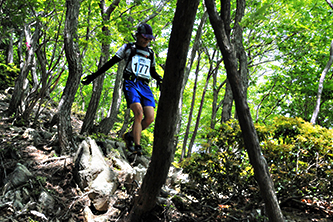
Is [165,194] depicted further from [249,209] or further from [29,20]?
[29,20]

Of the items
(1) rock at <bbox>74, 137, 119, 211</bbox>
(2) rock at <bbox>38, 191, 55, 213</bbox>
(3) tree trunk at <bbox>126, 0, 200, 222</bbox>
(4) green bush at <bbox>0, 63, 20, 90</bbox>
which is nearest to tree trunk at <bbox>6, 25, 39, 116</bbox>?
(1) rock at <bbox>74, 137, 119, 211</bbox>

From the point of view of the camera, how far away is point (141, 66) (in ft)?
11.5

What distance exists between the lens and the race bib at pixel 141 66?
3.43 meters

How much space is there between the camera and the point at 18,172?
13.5 feet

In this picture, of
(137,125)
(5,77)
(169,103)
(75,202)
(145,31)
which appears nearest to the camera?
(169,103)

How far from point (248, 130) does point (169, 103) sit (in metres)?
1.01

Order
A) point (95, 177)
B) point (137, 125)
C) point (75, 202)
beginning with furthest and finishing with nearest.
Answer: point (95, 177), point (75, 202), point (137, 125)

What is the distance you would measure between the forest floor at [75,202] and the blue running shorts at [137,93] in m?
1.85

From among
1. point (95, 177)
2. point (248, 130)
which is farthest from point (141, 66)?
point (95, 177)

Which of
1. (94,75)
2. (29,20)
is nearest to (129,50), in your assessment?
(94,75)

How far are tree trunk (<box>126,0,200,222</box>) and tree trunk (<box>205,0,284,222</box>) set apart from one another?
2.58ft

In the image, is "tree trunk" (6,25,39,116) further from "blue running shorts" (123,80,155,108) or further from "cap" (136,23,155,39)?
"cap" (136,23,155,39)

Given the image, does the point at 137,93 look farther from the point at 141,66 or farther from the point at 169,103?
the point at 169,103

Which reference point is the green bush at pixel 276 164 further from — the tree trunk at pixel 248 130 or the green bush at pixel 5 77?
the green bush at pixel 5 77
